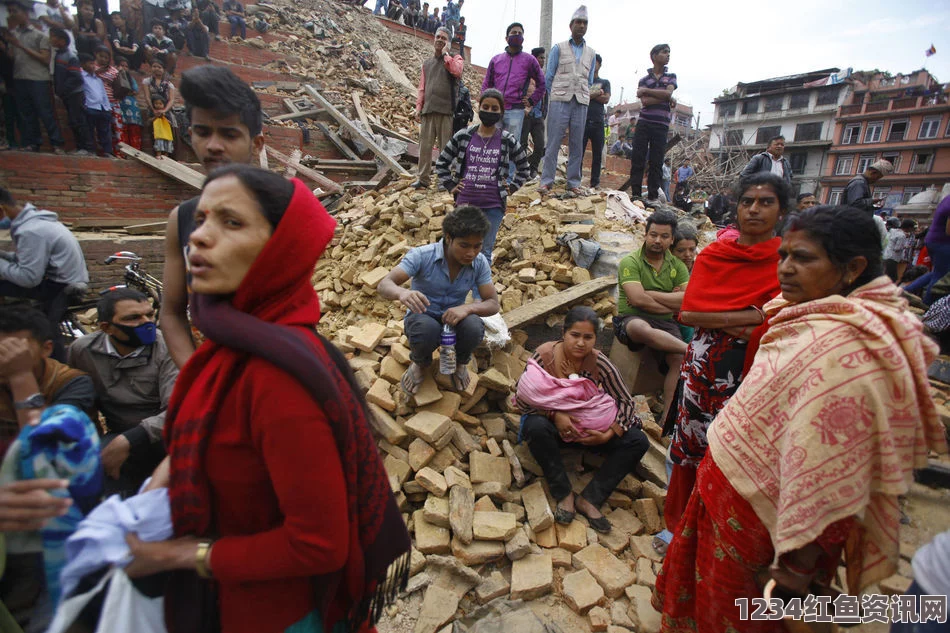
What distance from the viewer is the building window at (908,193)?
28312 mm

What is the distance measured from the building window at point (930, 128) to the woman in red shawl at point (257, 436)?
134ft

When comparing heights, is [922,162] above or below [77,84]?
above

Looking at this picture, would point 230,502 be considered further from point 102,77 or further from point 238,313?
point 102,77

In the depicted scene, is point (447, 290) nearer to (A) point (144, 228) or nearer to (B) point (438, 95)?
(B) point (438, 95)

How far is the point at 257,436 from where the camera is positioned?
914 mm

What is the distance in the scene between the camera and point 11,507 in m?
0.97

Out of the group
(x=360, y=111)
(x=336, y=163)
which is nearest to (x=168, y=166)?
(x=336, y=163)

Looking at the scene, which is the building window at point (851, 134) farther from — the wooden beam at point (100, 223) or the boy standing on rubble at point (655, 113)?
the wooden beam at point (100, 223)

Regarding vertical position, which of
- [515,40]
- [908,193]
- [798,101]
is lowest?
[515,40]

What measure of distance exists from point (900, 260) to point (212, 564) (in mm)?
11384

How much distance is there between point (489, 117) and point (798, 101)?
39686 millimetres

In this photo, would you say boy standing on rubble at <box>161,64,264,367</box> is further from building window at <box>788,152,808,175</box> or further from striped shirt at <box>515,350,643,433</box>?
building window at <box>788,152,808,175</box>

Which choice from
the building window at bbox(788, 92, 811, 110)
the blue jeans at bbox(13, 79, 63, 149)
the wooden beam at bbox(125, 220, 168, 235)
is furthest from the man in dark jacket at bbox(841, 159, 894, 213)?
the building window at bbox(788, 92, 811, 110)

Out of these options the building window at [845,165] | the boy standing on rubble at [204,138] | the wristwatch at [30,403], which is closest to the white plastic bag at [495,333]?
the boy standing on rubble at [204,138]
